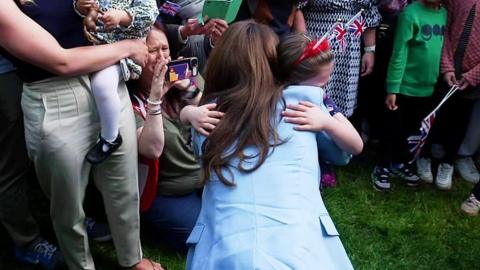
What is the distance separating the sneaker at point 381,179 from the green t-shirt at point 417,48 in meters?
0.50

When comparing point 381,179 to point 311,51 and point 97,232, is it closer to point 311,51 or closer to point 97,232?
point 97,232

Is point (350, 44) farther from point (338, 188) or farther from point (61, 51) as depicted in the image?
point (61, 51)

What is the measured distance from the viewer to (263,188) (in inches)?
65.0

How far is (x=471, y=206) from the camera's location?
3342 mm

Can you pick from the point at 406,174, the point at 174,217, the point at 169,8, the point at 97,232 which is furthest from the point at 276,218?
the point at 406,174

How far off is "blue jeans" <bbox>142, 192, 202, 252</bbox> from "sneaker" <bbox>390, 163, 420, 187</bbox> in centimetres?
139

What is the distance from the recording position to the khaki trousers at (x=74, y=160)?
208 cm

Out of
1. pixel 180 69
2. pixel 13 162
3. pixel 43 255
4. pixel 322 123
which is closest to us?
pixel 322 123

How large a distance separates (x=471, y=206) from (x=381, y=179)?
522 mm

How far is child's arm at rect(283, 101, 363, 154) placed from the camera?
1707 millimetres

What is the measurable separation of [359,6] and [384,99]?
734 mm

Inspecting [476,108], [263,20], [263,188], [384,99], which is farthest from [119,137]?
[476,108]

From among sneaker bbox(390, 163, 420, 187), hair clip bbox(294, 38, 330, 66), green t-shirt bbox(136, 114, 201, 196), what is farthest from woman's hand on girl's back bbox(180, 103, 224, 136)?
sneaker bbox(390, 163, 420, 187)

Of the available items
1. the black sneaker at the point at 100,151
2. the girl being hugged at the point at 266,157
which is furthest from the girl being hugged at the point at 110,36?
the girl being hugged at the point at 266,157
